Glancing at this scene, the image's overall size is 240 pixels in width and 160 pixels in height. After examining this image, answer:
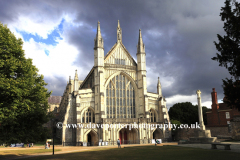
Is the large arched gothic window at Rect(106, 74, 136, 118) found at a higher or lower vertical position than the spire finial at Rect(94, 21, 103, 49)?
lower

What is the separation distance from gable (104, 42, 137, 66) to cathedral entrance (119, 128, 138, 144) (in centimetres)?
1543

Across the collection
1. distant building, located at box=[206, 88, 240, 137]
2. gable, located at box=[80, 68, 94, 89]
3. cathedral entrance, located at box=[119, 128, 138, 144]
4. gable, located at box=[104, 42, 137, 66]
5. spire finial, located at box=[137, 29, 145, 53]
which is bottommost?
cathedral entrance, located at box=[119, 128, 138, 144]

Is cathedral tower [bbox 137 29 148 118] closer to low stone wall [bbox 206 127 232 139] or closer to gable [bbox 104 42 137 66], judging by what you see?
gable [bbox 104 42 137 66]

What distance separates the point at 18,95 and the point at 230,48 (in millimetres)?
17227

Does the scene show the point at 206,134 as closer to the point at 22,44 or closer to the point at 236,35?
the point at 236,35

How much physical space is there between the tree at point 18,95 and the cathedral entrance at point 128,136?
88.9 ft

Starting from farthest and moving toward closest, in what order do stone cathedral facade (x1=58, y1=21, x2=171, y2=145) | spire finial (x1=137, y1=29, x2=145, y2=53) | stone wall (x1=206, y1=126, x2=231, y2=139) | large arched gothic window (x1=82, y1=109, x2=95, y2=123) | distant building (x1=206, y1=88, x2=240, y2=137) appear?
1. spire finial (x1=137, y1=29, x2=145, y2=53)
2. distant building (x1=206, y1=88, x2=240, y2=137)
3. large arched gothic window (x1=82, y1=109, x2=95, y2=123)
4. stone wall (x1=206, y1=126, x2=231, y2=139)
5. stone cathedral facade (x1=58, y1=21, x2=171, y2=145)

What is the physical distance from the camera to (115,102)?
47.6 m

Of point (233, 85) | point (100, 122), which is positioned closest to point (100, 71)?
point (100, 122)

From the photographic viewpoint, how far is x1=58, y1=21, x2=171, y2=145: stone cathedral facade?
4341cm

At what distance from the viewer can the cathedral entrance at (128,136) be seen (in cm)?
4547

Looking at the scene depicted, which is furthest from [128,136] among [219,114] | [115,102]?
[219,114]

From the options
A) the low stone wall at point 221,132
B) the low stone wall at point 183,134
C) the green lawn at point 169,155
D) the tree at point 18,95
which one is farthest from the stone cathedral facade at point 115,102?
the green lawn at point 169,155

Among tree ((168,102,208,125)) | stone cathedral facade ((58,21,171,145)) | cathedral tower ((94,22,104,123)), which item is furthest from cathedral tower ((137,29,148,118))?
tree ((168,102,208,125))
